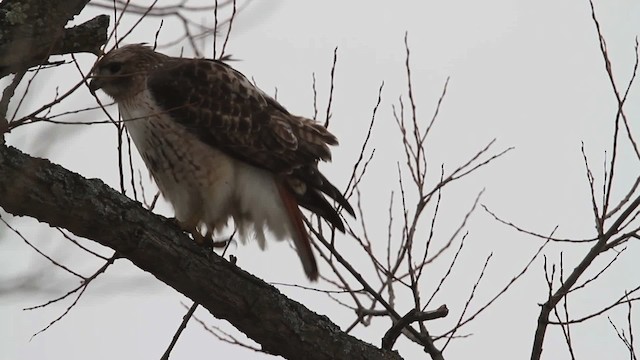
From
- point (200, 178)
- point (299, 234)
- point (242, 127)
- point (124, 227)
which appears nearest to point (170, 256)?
point (124, 227)

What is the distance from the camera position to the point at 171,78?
492 cm

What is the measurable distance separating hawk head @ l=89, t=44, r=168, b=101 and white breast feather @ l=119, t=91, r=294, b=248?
7cm

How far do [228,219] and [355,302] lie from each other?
859 millimetres

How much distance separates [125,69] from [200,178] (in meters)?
0.75

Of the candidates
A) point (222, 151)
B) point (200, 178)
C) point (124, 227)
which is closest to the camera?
point (124, 227)

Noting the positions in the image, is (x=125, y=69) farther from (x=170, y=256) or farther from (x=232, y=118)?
(x=170, y=256)

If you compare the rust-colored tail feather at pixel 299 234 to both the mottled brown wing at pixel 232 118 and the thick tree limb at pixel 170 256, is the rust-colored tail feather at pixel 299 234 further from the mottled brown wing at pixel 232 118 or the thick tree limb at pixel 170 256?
the thick tree limb at pixel 170 256

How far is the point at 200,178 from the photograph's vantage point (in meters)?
4.72

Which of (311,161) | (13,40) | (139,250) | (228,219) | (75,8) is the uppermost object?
(311,161)

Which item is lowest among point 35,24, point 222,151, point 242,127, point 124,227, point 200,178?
point 124,227

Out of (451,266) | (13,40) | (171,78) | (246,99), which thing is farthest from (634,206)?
(13,40)

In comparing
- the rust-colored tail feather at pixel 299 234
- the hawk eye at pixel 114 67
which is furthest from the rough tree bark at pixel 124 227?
the hawk eye at pixel 114 67

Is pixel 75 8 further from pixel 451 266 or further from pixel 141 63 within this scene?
pixel 451 266

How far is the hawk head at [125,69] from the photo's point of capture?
4941 millimetres
